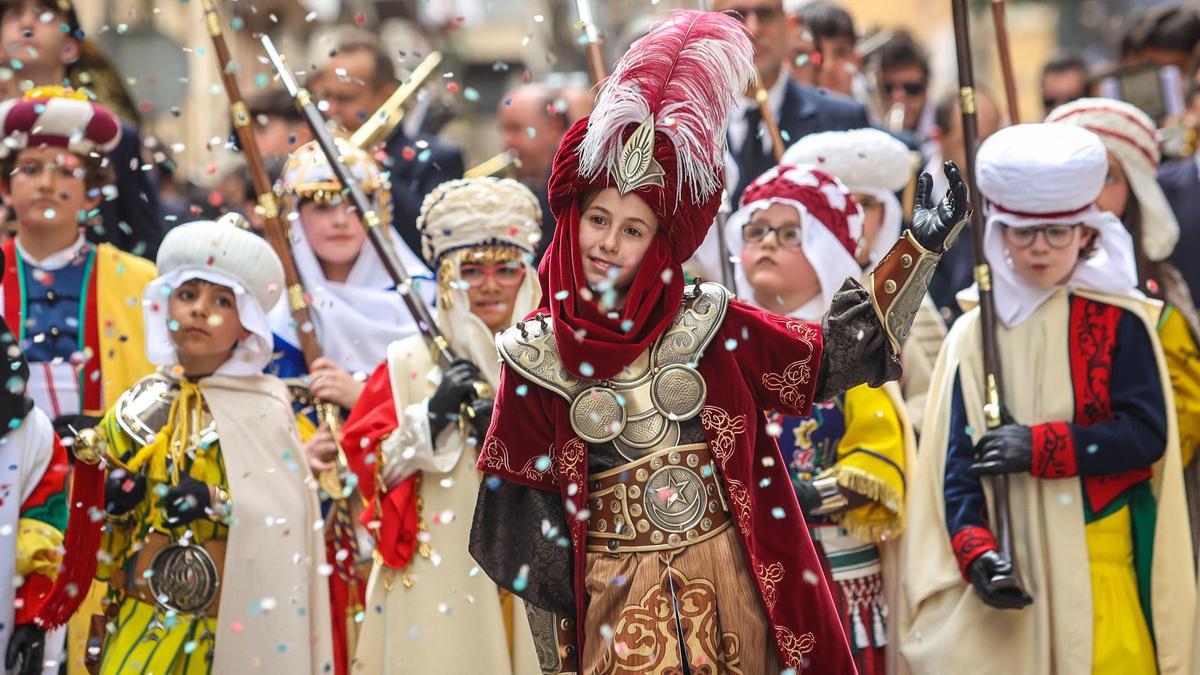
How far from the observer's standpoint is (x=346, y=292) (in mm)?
7320

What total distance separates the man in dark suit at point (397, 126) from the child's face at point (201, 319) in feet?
6.24

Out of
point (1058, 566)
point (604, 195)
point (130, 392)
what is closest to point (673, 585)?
point (604, 195)

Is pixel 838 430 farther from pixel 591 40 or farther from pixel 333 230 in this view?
pixel 333 230

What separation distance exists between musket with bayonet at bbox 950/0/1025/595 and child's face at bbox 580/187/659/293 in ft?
5.20

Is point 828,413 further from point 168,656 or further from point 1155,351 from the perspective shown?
point 168,656

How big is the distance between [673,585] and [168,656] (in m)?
2.03

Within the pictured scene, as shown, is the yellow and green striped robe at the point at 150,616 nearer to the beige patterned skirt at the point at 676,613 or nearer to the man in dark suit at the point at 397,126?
the beige patterned skirt at the point at 676,613

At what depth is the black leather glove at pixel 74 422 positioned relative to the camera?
6.64 metres

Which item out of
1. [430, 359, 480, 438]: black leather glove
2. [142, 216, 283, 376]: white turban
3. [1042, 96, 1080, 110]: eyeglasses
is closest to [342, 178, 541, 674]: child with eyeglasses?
[430, 359, 480, 438]: black leather glove

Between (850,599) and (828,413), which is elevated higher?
(828,413)

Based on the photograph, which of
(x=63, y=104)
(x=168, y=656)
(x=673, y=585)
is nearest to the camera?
(x=673, y=585)

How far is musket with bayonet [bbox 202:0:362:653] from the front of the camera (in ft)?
21.9

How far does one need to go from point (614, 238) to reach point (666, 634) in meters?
1.05

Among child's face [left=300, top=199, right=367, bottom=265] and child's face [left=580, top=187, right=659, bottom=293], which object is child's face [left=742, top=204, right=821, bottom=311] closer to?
child's face [left=580, top=187, right=659, bottom=293]
